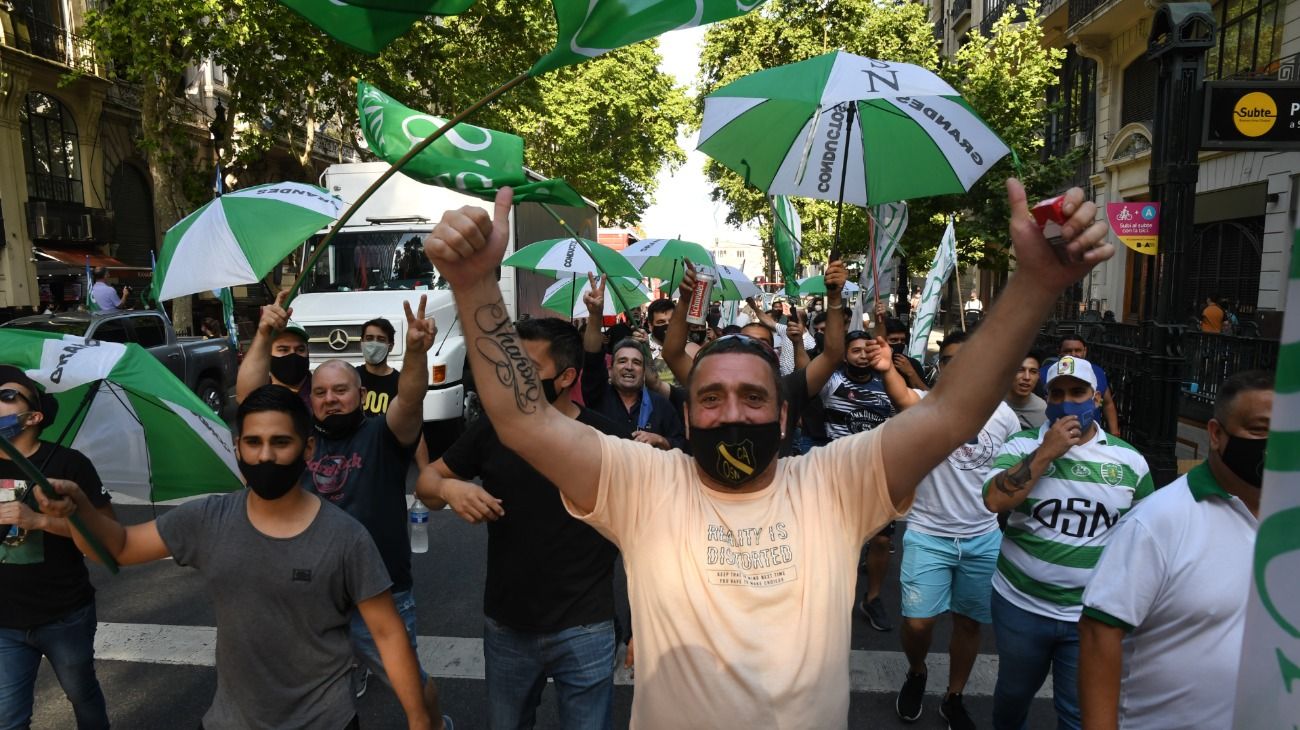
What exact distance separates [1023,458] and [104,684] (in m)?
4.60

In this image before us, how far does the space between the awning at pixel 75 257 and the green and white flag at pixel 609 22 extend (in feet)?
71.7

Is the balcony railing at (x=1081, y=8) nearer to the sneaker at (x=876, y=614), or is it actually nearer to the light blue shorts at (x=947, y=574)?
the sneaker at (x=876, y=614)

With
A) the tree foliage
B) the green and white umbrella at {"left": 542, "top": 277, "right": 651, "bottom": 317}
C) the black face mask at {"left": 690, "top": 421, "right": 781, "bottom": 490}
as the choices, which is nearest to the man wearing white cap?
the black face mask at {"left": 690, "top": 421, "right": 781, "bottom": 490}

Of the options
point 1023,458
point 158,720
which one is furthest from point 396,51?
point 1023,458

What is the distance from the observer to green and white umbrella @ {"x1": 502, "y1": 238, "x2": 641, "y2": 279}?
23.2 ft

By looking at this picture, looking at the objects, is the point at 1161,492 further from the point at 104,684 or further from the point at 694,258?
the point at 694,258

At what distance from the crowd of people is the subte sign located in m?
2.44

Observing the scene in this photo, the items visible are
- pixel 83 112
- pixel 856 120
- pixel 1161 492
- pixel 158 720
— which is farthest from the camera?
pixel 83 112

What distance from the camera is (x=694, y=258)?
A: 8.56 m

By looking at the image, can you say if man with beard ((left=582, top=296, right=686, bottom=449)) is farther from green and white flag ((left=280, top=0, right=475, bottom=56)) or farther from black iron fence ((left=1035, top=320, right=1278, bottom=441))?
black iron fence ((left=1035, top=320, right=1278, bottom=441))

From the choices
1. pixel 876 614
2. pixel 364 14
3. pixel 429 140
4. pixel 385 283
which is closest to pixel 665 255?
pixel 876 614

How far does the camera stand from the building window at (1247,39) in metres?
13.8

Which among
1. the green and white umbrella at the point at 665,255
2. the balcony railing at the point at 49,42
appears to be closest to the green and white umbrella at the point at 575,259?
the green and white umbrella at the point at 665,255

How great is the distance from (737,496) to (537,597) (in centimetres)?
117
